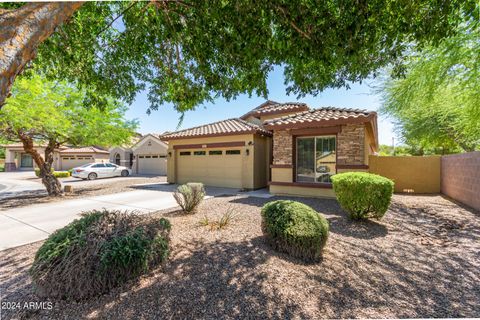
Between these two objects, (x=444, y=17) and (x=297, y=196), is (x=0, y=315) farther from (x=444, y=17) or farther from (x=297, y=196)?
(x=297, y=196)

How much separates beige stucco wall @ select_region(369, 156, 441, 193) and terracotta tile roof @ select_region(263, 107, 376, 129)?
5566mm

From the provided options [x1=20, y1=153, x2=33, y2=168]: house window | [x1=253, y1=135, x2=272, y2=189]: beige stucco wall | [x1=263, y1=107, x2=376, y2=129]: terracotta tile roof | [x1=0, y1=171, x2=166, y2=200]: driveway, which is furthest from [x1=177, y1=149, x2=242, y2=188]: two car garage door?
[x1=20, y1=153, x2=33, y2=168]: house window

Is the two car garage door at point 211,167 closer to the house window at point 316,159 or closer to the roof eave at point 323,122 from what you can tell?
the roof eave at point 323,122

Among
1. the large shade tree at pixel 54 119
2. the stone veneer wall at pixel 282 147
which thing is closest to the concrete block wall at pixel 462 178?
the stone veneer wall at pixel 282 147

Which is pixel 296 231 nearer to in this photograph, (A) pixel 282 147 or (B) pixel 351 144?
(B) pixel 351 144

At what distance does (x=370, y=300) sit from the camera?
9.71ft

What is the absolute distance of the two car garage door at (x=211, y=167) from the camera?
42.5 ft

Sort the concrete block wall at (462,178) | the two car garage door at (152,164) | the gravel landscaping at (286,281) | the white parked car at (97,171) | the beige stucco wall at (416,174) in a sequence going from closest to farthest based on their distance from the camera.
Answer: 1. the gravel landscaping at (286,281)
2. the concrete block wall at (462,178)
3. the beige stucco wall at (416,174)
4. the white parked car at (97,171)
5. the two car garage door at (152,164)

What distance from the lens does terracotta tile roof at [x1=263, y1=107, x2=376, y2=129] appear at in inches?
331

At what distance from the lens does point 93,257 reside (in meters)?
2.79

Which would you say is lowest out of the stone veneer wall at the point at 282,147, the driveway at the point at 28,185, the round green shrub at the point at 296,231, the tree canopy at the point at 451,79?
the driveway at the point at 28,185

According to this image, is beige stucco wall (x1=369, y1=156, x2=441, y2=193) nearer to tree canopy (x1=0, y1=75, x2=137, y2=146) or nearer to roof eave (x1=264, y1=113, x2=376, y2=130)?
roof eave (x1=264, y1=113, x2=376, y2=130)

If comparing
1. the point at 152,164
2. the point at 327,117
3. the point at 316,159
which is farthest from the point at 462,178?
the point at 152,164

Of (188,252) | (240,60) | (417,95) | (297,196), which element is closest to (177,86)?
(240,60)
